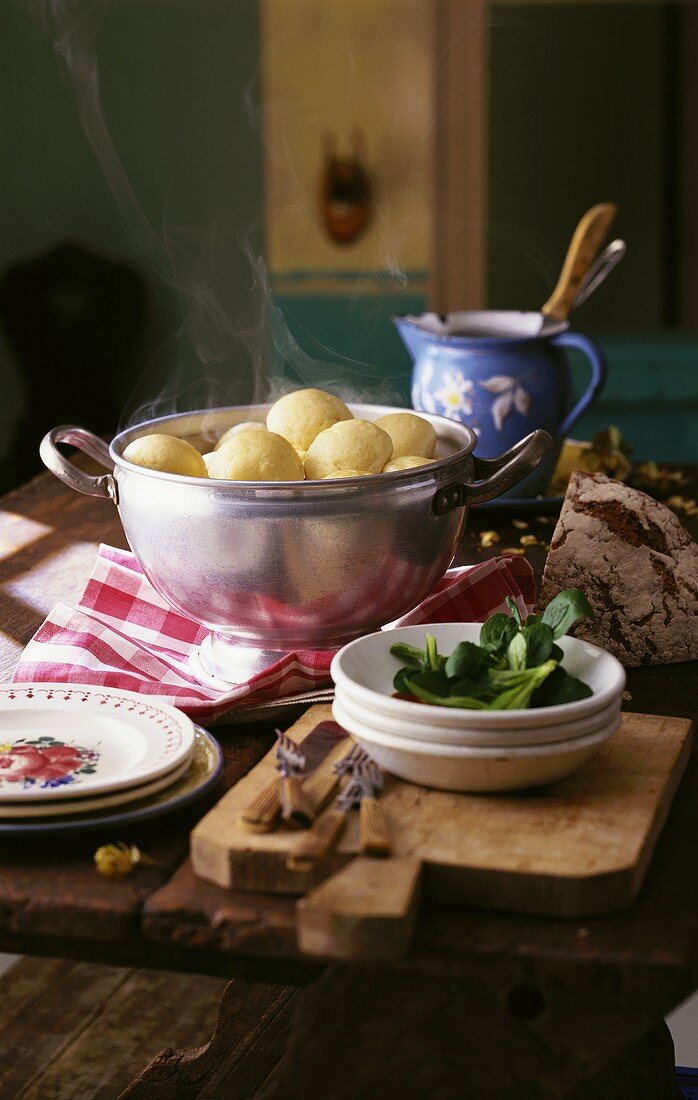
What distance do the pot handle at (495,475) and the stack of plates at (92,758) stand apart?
0.85 ft

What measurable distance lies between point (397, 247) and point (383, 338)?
105 inches

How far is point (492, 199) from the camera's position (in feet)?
13.9

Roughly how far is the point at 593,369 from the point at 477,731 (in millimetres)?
944

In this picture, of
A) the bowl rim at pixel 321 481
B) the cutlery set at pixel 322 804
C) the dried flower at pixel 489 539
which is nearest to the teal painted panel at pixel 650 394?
the dried flower at pixel 489 539

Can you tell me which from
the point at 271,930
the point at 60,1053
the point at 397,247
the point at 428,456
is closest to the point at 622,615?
the point at 428,456

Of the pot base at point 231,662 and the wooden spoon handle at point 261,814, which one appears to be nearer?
the wooden spoon handle at point 261,814

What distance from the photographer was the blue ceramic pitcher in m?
1.51

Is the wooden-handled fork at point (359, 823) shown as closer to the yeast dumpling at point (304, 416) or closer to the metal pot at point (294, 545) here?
the metal pot at point (294, 545)

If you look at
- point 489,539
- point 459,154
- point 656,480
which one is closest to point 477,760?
point 489,539

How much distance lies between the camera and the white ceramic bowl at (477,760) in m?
0.70

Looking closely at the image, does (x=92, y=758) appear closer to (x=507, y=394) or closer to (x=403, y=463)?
(x=403, y=463)

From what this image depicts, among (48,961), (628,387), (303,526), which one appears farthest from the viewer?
(628,387)

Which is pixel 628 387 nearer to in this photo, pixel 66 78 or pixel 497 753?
pixel 66 78

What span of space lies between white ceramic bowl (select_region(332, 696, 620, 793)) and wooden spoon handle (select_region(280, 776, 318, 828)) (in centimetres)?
5
